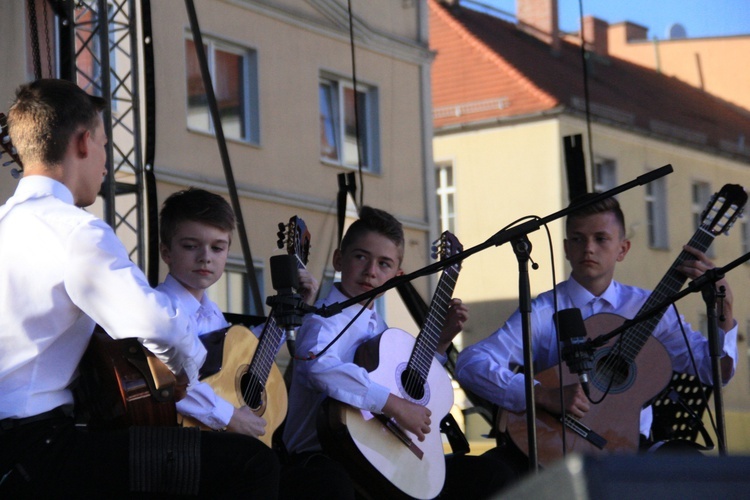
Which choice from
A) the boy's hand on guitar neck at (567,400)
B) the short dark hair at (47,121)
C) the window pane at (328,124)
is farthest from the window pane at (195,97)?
the short dark hair at (47,121)

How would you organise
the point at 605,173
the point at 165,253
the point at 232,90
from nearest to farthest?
1. the point at 165,253
2. the point at 232,90
3. the point at 605,173

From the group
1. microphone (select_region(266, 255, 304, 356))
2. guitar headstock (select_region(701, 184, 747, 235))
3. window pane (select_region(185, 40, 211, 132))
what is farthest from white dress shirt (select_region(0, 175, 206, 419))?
window pane (select_region(185, 40, 211, 132))

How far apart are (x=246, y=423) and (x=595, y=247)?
6.05 ft

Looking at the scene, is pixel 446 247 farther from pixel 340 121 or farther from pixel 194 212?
pixel 340 121

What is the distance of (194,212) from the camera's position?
4.51 meters

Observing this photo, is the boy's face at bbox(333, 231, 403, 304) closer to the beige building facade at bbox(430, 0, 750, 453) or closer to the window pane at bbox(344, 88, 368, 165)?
the window pane at bbox(344, 88, 368, 165)

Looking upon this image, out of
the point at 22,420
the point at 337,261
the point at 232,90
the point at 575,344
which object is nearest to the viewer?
the point at 22,420

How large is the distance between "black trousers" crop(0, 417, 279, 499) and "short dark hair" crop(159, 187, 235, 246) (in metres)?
1.32

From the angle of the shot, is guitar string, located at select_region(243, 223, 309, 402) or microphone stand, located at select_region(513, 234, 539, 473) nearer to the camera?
microphone stand, located at select_region(513, 234, 539, 473)

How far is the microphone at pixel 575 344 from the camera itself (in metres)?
4.16

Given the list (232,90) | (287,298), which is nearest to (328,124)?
(232,90)

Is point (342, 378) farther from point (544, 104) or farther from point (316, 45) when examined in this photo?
point (544, 104)

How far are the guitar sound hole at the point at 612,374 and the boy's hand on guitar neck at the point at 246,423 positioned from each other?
58.3 inches

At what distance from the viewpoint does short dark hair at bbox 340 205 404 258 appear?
4871 millimetres
